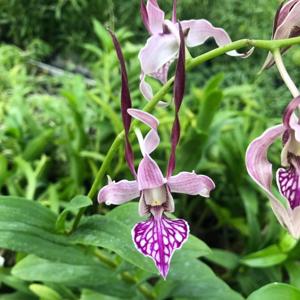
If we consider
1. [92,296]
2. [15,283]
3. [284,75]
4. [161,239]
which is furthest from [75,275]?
[284,75]

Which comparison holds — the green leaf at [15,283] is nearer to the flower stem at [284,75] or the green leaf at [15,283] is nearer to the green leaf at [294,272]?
the green leaf at [294,272]

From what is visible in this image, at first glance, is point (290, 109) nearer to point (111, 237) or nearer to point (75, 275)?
point (111, 237)

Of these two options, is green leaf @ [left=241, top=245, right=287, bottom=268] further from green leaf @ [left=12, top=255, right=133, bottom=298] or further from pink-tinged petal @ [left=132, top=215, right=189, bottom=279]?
pink-tinged petal @ [left=132, top=215, right=189, bottom=279]

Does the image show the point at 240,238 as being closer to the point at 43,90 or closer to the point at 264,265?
the point at 264,265

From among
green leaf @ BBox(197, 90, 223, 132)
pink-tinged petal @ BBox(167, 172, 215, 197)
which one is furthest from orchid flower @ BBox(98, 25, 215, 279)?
green leaf @ BBox(197, 90, 223, 132)

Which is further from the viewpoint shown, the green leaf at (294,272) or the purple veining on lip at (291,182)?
the green leaf at (294,272)

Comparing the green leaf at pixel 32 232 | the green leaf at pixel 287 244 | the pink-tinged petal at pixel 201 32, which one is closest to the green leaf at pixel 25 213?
the green leaf at pixel 32 232

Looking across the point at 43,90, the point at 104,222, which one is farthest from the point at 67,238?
the point at 43,90
